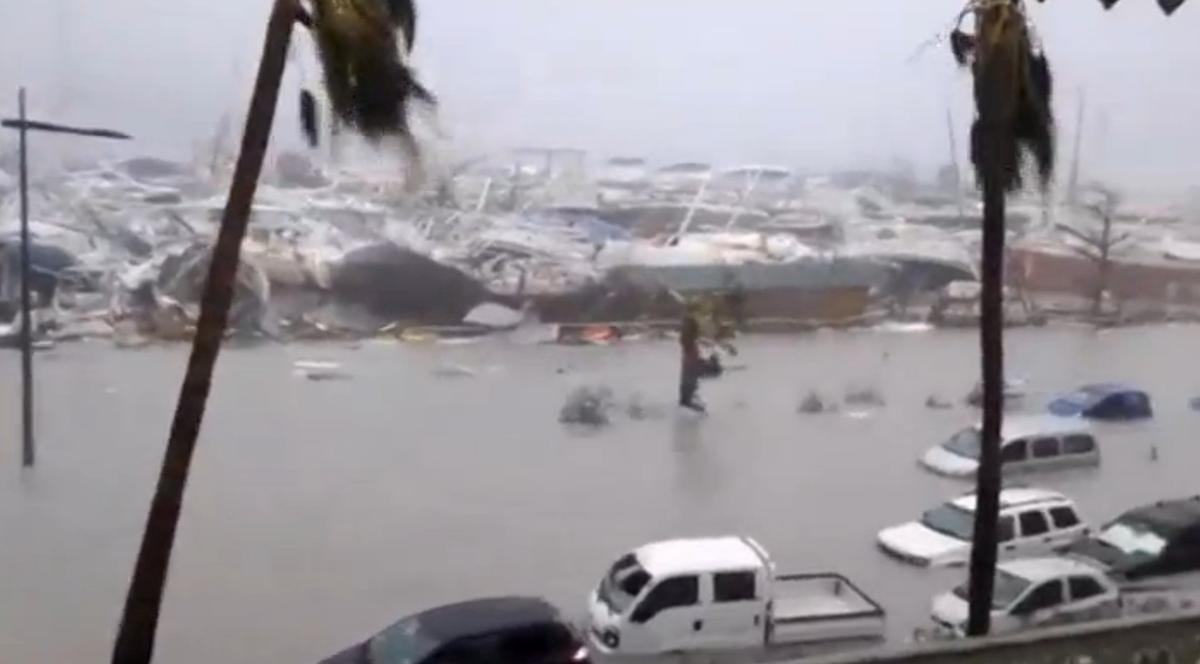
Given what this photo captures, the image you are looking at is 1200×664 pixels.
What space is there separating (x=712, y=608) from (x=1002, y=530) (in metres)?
0.80

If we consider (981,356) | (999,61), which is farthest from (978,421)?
(999,61)

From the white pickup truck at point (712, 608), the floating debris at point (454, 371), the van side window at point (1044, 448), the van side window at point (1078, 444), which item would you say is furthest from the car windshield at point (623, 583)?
the van side window at point (1078, 444)


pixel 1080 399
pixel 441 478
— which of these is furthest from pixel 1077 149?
pixel 441 478

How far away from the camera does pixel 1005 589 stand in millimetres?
3582

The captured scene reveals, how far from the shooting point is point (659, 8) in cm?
351

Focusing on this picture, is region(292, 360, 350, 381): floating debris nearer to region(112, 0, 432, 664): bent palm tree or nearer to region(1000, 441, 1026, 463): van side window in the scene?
region(112, 0, 432, 664): bent palm tree

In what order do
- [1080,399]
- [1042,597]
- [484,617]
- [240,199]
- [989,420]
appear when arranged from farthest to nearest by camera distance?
[1080,399] < [1042,597] < [989,420] < [484,617] < [240,199]

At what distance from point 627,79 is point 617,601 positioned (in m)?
1.16

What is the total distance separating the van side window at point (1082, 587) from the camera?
3594 mm

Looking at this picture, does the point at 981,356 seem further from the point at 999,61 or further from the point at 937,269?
the point at 999,61

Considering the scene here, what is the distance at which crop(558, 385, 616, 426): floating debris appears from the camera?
3.42 m

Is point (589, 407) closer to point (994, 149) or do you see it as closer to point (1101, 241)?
point (994, 149)

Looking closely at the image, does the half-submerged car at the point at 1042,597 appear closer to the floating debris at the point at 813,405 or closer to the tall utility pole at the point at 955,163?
the floating debris at the point at 813,405

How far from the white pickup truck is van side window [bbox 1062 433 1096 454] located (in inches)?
28.3
